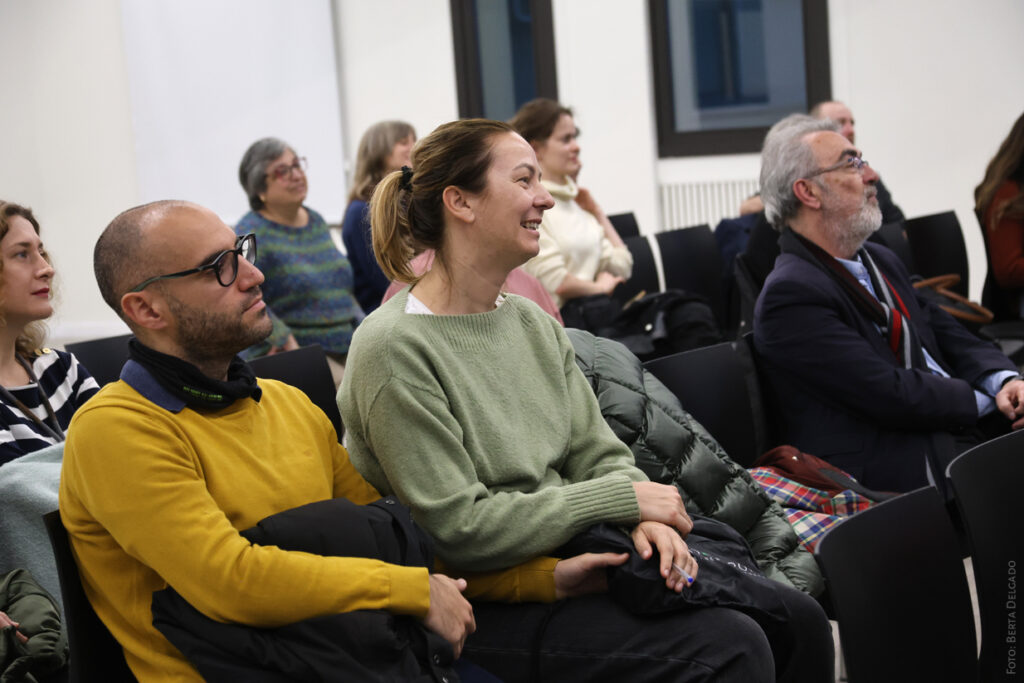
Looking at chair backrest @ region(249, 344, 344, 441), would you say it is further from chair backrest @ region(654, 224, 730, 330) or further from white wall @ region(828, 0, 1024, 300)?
white wall @ region(828, 0, 1024, 300)

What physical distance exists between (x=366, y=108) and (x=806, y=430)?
5.54 metres

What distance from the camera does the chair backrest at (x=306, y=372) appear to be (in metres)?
2.71

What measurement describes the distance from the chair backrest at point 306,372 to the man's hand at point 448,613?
1.17 m

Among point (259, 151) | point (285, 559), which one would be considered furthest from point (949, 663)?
point (259, 151)

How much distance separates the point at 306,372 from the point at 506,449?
109 centimetres

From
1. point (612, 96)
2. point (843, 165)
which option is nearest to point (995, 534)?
point (843, 165)

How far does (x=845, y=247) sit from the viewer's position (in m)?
2.80

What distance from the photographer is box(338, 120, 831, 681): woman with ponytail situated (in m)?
1.68

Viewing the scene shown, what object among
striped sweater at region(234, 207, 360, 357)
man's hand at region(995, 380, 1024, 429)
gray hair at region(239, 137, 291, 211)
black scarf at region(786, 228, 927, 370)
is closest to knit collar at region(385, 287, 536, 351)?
black scarf at region(786, 228, 927, 370)

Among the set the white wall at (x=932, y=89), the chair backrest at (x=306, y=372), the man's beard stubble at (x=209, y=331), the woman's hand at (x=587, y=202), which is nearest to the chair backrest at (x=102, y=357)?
the chair backrest at (x=306, y=372)

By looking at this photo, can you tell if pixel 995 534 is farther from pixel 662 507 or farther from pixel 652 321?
pixel 652 321

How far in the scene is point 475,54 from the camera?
755 cm

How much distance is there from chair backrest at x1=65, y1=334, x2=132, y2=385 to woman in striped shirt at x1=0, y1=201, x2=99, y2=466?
0.60 meters

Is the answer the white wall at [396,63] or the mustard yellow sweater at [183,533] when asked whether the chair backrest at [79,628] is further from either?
the white wall at [396,63]
